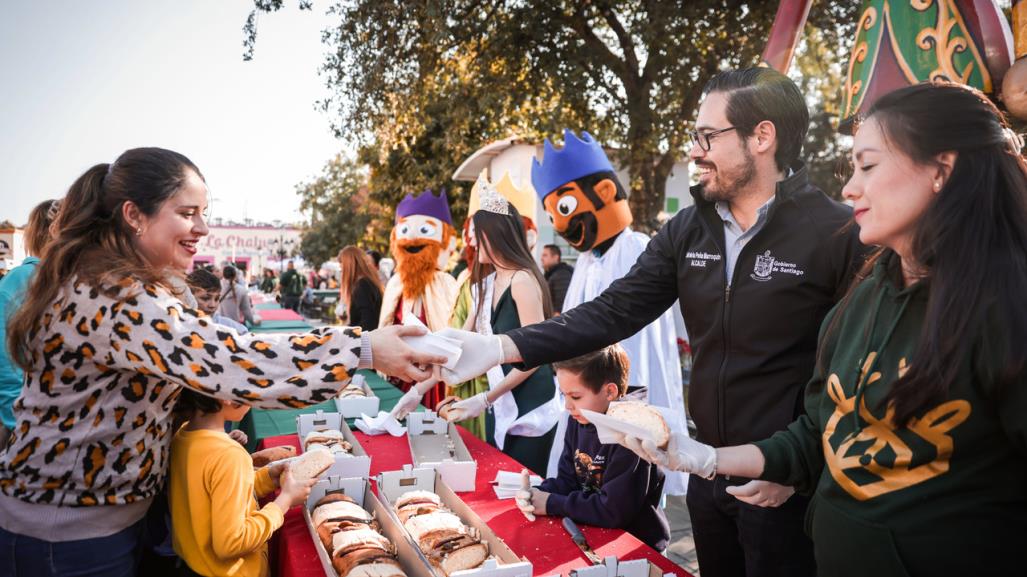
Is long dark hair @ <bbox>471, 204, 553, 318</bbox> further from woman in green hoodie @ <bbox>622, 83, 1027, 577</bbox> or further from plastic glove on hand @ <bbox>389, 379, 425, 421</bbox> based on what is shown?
woman in green hoodie @ <bbox>622, 83, 1027, 577</bbox>

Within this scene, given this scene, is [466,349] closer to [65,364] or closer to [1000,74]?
[65,364]

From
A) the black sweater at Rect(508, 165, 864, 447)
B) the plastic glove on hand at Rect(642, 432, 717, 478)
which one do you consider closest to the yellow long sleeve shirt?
the black sweater at Rect(508, 165, 864, 447)

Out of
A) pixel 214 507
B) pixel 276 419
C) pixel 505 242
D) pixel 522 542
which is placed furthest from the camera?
pixel 505 242

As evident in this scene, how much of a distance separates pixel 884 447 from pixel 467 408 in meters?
2.12

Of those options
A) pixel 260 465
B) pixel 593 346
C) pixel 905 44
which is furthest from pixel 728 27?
pixel 260 465

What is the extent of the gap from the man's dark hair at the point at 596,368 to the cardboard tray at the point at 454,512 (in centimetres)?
64

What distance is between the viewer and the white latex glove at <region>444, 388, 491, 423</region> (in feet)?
9.97

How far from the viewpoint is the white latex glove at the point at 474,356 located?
82.3 inches

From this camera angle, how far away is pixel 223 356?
1.56 meters

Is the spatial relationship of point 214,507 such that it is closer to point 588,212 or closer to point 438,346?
point 438,346

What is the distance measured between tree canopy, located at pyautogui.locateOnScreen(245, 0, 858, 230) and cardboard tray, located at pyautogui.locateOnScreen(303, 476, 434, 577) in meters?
5.49

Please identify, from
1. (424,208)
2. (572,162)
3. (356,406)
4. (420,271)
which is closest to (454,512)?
(356,406)

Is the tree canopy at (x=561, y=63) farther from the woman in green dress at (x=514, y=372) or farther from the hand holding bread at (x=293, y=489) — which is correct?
the hand holding bread at (x=293, y=489)

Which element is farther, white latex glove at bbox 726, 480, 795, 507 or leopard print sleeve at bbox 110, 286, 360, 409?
white latex glove at bbox 726, 480, 795, 507
